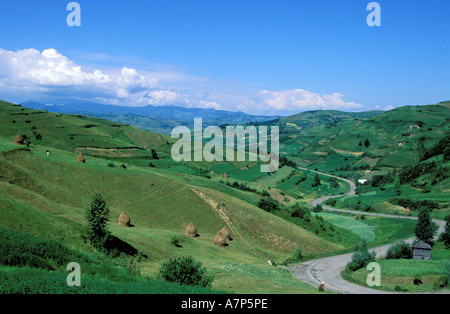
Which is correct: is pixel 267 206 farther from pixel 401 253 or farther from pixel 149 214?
pixel 149 214

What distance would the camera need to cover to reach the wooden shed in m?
72.3

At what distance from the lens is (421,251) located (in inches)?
2874

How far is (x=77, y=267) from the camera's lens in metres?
29.3

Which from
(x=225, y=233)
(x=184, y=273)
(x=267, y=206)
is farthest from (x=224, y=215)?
(x=184, y=273)

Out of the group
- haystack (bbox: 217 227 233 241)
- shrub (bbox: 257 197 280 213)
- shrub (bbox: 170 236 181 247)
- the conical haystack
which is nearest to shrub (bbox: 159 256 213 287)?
shrub (bbox: 170 236 181 247)

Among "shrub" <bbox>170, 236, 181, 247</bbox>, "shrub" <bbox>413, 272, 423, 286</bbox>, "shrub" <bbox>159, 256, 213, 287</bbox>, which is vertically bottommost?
"shrub" <bbox>413, 272, 423, 286</bbox>

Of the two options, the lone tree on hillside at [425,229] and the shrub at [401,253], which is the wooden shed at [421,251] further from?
the lone tree on hillside at [425,229]

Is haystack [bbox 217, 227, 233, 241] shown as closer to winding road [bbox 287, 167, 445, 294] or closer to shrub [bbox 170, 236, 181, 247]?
winding road [bbox 287, 167, 445, 294]

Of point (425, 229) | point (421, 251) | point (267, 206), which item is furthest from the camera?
point (267, 206)

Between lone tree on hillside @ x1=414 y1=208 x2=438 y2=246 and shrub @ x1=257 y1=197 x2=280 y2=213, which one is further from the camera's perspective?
shrub @ x1=257 y1=197 x2=280 y2=213

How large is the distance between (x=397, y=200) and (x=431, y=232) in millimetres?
59576
